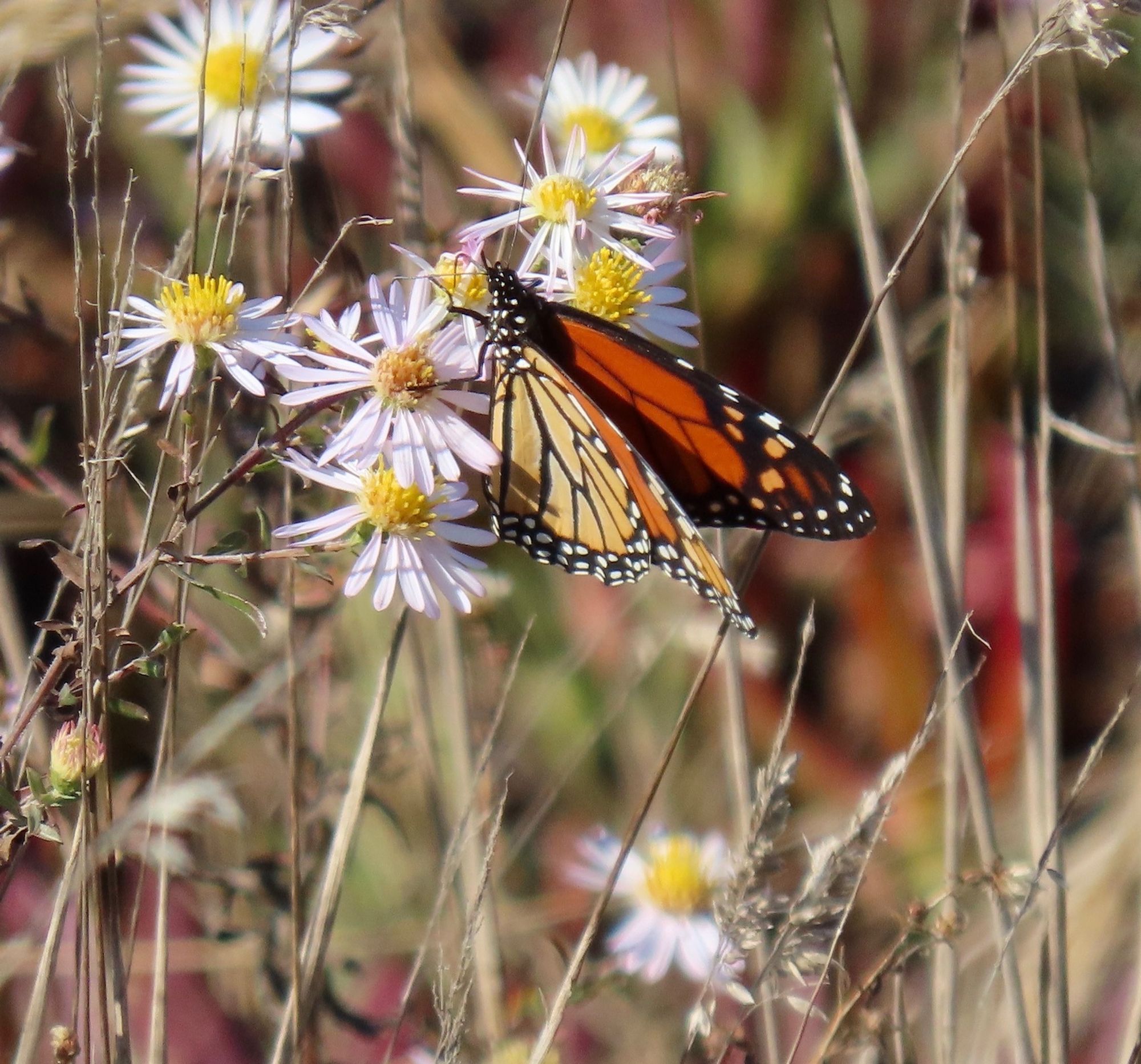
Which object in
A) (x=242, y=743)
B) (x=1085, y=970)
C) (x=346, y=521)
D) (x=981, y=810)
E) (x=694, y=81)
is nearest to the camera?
(x=346, y=521)

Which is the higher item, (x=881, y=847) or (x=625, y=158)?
(x=625, y=158)

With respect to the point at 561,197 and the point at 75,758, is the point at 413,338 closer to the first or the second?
the point at 561,197

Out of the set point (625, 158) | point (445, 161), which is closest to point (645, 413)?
point (625, 158)

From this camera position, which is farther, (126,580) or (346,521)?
(346,521)

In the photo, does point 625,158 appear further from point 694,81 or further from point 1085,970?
point 694,81

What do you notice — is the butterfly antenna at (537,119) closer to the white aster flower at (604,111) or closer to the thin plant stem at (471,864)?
the white aster flower at (604,111)

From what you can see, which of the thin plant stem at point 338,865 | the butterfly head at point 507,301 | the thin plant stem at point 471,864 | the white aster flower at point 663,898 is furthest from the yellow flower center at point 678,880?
the butterfly head at point 507,301

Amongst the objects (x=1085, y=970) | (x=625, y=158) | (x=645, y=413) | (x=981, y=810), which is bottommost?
(x=1085, y=970)
